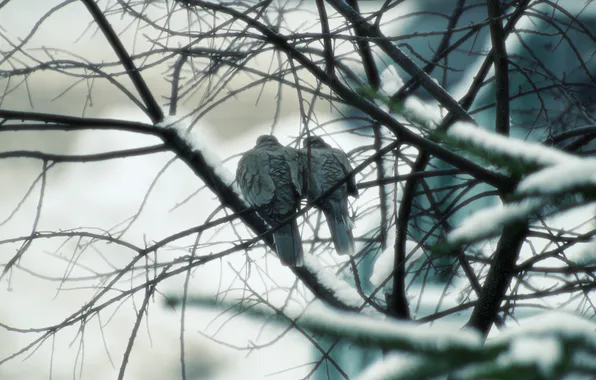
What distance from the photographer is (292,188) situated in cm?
253

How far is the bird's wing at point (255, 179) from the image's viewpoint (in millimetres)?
2473

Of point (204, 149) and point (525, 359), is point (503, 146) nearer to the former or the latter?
point (525, 359)

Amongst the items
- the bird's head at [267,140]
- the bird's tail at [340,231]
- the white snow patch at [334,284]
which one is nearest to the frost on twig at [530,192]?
Result: the white snow patch at [334,284]

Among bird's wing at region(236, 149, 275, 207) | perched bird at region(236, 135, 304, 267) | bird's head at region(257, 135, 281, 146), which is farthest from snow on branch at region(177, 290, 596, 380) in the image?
bird's head at region(257, 135, 281, 146)

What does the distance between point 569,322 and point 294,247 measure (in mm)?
1997

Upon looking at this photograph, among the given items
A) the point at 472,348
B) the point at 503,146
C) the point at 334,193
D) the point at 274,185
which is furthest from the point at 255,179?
the point at 472,348

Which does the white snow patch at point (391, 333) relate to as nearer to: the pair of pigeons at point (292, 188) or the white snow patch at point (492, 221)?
the white snow patch at point (492, 221)

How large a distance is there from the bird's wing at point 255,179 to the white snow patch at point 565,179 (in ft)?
6.82

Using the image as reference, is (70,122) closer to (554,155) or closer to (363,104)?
(363,104)

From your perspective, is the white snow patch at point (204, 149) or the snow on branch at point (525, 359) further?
the white snow patch at point (204, 149)

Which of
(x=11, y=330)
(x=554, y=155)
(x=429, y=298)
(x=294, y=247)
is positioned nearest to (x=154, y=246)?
(x=11, y=330)

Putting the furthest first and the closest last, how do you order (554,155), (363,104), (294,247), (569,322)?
(294,247) → (363,104) → (554,155) → (569,322)

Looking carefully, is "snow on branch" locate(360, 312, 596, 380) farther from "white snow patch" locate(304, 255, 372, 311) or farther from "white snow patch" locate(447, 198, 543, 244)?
"white snow patch" locate(304, 255, 372, 311)

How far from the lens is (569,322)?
324 millimetres
